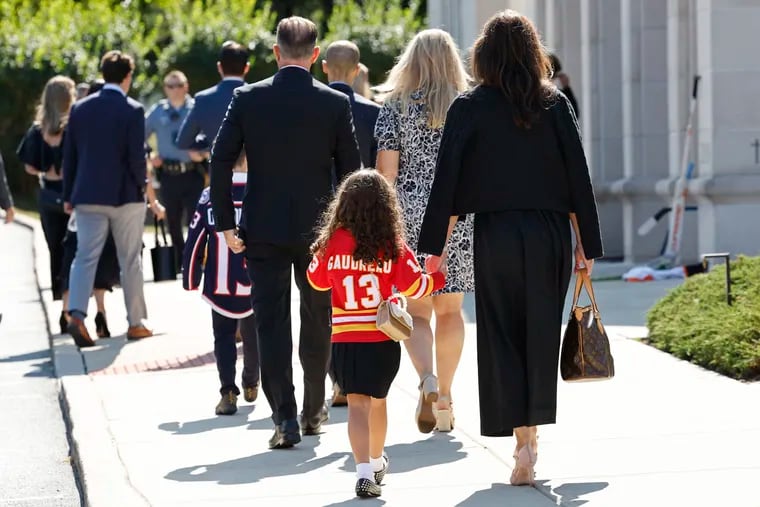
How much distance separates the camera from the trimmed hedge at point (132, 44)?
96.5ft

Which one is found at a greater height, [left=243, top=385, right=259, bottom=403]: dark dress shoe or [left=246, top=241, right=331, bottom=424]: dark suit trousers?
[left=246, top=241, right=331, bottom=424]: dark suit trousers

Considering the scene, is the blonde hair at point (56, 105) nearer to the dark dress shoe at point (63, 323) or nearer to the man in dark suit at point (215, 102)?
the dark dress shoe at point (63, 323)

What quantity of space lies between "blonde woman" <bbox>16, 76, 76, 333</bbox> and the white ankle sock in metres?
6.41

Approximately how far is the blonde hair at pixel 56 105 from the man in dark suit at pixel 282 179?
16.4 feet

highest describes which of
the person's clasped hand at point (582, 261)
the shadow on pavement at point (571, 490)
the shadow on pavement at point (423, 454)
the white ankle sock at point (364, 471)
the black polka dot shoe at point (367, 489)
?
the person's clasped hand at point (582, 261)

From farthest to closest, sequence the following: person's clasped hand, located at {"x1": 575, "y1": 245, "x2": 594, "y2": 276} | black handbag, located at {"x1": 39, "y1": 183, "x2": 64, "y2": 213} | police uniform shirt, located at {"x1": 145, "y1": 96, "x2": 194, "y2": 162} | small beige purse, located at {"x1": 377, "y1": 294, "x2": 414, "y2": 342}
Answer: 1. police uniform shirt, located at {"x1": 145, "y1": 96, "x2": 194, "y2": 162}
2. black handbag, located at {"x1": 39, "y1": 183, "x2": 64, "y2": 213}
3. person's clasped hand, located at {"x1": 575, "y1": 245, "x2": 594, "y2": 276}
4. small beige purse, located at {"x1": 377, "y1": 294, "x2": 414, "y2": 342}

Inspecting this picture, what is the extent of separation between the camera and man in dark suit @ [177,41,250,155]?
1006cm

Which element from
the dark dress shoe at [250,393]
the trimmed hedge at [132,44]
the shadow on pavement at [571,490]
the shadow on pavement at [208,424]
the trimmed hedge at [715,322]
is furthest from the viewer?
the trimmed hedge at [132,44]

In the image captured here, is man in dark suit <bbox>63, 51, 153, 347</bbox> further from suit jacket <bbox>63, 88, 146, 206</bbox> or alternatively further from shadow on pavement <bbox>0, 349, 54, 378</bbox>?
shadow on pavement <bbox>0, 349, 54, 378</bbox>

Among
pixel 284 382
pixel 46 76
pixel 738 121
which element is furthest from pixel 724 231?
pixel 46 76

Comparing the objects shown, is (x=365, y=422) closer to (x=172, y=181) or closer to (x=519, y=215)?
(x=519, y=215)

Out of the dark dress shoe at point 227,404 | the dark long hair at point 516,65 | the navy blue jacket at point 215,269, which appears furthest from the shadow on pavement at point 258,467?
the dark long hair at point 516,65

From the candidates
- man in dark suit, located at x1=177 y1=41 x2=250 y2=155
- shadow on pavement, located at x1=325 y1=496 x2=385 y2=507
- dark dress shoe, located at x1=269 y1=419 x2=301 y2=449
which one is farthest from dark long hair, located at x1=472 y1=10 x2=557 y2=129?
man in dark suit, located at x1=177 y1=41 x2=250 y2=155

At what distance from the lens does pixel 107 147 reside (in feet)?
36.0
